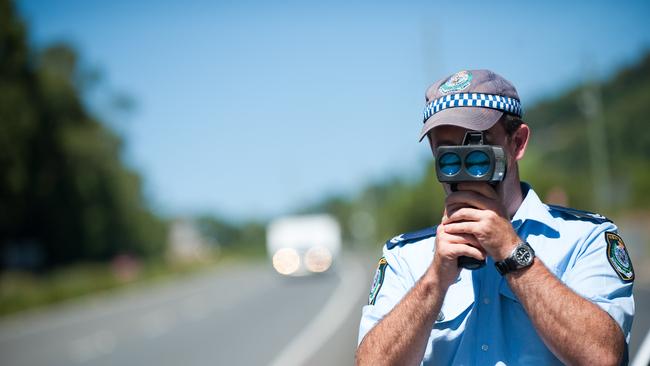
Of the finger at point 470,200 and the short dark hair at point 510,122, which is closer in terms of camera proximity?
the finger at point 470,200

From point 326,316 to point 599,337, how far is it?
2146cm

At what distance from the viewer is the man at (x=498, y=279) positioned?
2.14 m

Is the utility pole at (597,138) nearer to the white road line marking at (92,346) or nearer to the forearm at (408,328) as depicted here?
the forearm at (408,328)

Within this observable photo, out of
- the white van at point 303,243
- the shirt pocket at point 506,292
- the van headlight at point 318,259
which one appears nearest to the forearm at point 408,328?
the shirt pocket at point 506,292

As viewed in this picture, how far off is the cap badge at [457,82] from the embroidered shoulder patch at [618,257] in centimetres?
57

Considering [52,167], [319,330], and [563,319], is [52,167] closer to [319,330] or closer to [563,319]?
[319,330]

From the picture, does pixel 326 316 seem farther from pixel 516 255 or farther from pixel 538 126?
pixel 516 255

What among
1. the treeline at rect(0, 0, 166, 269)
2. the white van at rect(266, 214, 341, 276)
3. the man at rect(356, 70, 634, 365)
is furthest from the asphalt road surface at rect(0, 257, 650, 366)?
the treeline at rect(0, 0, 166, 269)

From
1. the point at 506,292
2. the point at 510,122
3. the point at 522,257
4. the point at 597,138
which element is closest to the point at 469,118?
the point at 510,122

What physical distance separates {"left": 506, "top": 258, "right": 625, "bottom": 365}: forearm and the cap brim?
0.38 meters

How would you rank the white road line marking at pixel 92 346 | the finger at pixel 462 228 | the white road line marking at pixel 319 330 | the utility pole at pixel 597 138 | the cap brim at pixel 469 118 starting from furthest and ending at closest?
the white road line marking at pixel 92 346, the white road line marking at pixel 319 330, the utility pole at pixel 597 138, the cap brim at pixel 469 118, the finger at pixel 462 228

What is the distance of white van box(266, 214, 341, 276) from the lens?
4450 cm

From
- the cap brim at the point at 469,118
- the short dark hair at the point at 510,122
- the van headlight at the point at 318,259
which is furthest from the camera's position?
the van headlight at the point at 318,259

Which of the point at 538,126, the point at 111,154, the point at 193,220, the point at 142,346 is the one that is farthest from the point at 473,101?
the point at 193,220
